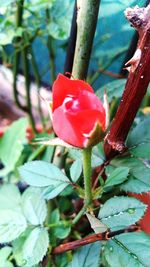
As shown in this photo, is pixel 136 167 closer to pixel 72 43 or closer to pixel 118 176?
pixel 118 176

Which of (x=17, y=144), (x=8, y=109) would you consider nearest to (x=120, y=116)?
(x=17, y=144)

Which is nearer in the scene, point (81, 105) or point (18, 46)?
point (81, 105)

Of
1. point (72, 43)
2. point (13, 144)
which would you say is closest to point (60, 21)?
point (72, 43)

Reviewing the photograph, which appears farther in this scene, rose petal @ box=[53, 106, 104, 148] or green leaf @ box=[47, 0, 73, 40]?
green leaf @ box=[47, 0, 73, 40]

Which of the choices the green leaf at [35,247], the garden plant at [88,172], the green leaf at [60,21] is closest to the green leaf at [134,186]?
the garden plant at [88,172]

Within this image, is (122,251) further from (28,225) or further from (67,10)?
(67,10)

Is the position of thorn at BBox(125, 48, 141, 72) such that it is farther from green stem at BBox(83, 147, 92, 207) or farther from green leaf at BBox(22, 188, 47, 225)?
green leaf at BBox(22, 188, 47, 225)

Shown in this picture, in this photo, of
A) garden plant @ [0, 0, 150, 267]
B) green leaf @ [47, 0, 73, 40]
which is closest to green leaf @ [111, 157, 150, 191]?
garden plant @ [0, 0, 150, 267]
